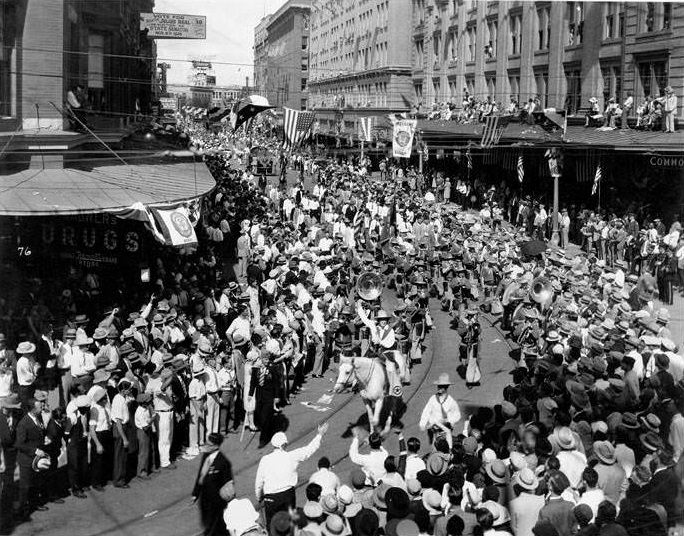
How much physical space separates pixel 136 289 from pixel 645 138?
17.4 metres

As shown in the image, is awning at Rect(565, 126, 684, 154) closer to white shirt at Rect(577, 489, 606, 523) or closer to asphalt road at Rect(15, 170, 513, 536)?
asphalt road at Rect(15, 170, 513, 536)

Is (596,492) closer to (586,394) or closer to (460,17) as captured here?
(586,394)

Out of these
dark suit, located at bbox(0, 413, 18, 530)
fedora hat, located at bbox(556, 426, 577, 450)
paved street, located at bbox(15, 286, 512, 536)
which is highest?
fedora hat, located at bbox(556, 426, 577, 450)

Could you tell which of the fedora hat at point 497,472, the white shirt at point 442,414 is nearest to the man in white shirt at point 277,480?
the fedora hat at point 497,472

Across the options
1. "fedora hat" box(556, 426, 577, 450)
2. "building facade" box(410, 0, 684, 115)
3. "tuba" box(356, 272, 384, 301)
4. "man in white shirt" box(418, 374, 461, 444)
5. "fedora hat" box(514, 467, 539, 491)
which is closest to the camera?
"fedora hat" box(514, 467, 539, 491)

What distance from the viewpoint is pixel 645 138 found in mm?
26000

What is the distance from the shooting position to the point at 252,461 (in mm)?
11789

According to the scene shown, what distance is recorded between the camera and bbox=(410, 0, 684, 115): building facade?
29656 millimetres

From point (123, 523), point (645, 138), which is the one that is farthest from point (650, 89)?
point (123, 523)

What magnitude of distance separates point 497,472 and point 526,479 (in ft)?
1.31

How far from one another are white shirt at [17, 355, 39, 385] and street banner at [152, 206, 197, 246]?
14.1 feet

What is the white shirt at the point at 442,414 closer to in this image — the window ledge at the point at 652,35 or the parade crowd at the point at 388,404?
the parade crowd at the point at 388,404

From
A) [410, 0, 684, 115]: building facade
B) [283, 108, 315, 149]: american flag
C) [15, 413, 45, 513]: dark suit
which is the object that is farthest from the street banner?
[410, 0, 684, 115]: building facade

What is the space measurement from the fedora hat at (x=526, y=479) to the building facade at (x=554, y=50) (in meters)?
24.0
